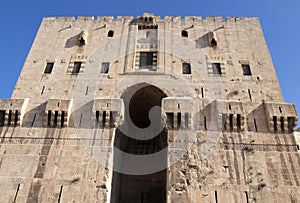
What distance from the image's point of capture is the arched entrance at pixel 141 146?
13203 mm

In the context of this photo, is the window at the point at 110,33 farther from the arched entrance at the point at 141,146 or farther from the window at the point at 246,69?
the window at the point at 246,69

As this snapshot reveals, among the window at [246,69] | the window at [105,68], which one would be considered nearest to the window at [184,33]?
the window at [246,69]

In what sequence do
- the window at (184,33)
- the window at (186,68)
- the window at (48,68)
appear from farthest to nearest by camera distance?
the window at (184,33)
the window at (48,68)
the window at (186,68)

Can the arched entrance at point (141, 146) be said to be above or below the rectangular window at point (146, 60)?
below

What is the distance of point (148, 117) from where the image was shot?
49.3 ft

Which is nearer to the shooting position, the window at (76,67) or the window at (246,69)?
the window at (246,69)

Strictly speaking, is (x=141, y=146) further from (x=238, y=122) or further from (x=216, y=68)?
(x=216, y=68)

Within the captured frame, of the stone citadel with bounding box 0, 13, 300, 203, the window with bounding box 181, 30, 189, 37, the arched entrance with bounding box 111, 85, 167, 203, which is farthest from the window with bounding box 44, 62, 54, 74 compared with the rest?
the window with bounding box 181, 30, 189, 37

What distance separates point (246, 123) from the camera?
1153cm

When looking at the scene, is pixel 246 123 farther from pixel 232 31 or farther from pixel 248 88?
pixel 232 31

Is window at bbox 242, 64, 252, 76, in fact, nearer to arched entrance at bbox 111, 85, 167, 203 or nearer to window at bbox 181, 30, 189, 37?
window at bbox 181, 30, 189, 37

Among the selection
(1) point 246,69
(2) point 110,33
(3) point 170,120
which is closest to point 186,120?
(3) point 170,120

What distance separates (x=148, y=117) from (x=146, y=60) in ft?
10.8

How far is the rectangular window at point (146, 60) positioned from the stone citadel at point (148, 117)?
6cm
